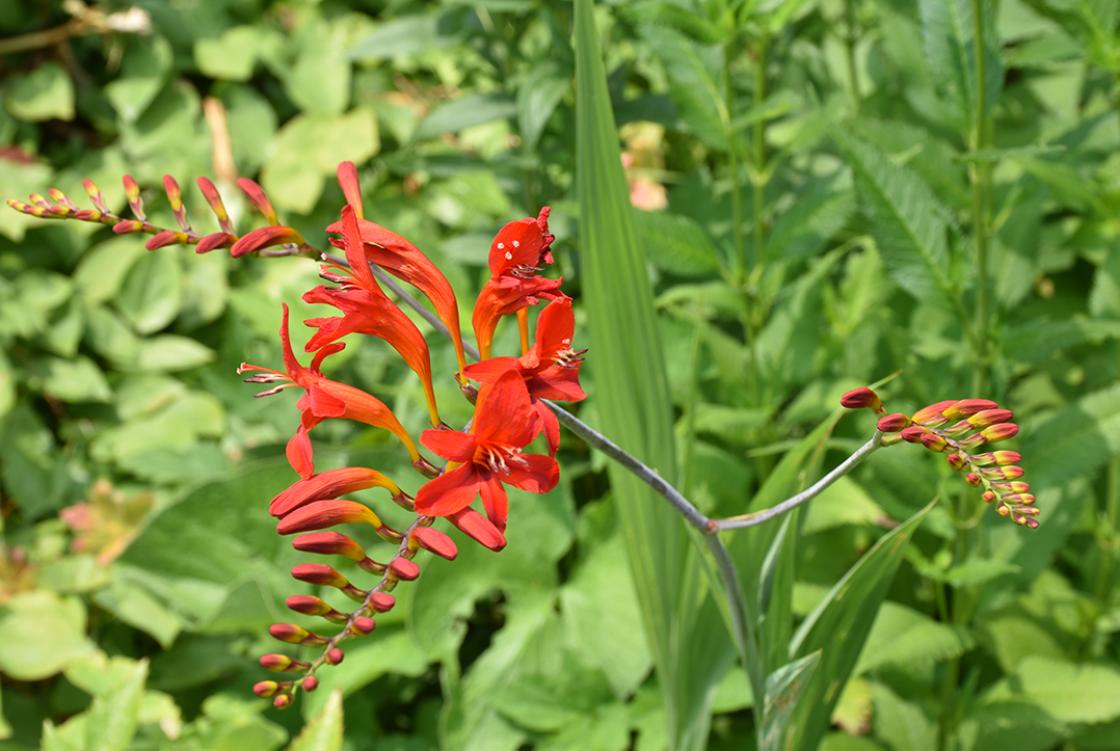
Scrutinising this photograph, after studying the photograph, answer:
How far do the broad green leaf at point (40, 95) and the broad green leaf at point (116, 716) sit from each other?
1475 mm

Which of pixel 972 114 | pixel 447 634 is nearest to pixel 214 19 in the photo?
pixel 447 634

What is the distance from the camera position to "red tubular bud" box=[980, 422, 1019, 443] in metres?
0.71

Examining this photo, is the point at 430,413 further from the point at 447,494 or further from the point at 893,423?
the point at 893,423

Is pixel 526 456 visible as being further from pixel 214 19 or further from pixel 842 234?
pixel 214 19

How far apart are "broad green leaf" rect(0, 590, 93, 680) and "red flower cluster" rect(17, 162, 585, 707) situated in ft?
4.01

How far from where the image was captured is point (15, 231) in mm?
2232

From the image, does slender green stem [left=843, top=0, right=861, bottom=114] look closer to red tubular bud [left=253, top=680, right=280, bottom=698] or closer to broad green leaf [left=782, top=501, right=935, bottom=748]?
broad green leaf [left=782, top=501, right=935, bottom=748]

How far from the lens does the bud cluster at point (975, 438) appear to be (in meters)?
0.70

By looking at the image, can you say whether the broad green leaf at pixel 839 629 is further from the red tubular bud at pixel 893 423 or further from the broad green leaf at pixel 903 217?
the broad green leaf at pixel 903 217

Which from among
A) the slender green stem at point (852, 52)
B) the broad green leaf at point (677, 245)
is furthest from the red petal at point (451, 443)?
the slender green stem at point (852, 52)

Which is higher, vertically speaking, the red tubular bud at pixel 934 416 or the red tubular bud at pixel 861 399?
the red tubular bud at pixel 861 399

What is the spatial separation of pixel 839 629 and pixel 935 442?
1.16 feet

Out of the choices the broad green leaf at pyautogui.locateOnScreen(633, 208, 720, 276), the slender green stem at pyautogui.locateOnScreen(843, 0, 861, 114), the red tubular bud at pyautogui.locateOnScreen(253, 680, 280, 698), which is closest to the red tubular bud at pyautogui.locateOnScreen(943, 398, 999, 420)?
the red tubular bud at pyautogui.locateOnScreen(253, 680, 280, 698)

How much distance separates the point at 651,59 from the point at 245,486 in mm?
909
